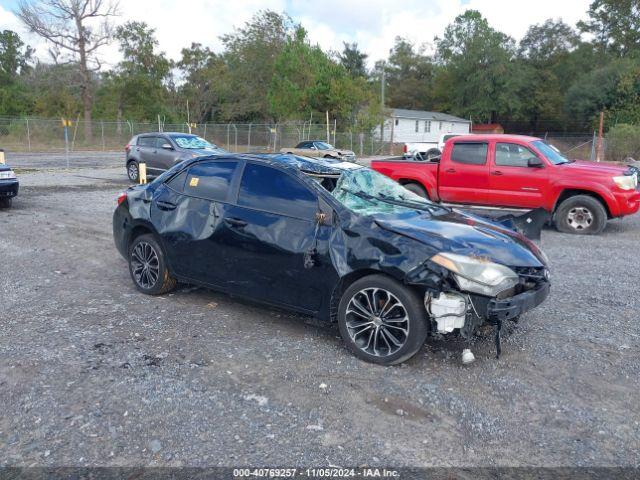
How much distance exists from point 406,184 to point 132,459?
29.7 ft

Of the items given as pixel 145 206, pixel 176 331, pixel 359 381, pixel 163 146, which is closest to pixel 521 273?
pixel 359 381

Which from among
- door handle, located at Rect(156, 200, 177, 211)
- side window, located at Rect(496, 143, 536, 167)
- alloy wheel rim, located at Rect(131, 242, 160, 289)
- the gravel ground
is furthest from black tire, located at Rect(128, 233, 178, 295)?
side window, located at Rect(496, 143, 536, 167)

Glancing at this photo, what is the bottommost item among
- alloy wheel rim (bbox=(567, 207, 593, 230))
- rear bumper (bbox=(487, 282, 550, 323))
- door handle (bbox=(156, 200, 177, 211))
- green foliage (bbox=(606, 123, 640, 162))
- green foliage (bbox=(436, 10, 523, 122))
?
rear bumper (bbox=(487, 282, 550, 323))

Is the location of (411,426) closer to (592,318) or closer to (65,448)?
(65,448)

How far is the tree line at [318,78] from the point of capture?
4475cm

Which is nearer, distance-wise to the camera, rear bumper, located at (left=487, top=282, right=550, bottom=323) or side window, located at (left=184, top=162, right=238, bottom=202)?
rear bumper, located at (left=487, top=282, right=550, bottom=323)

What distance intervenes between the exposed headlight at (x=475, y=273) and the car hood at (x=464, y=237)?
0.23ft

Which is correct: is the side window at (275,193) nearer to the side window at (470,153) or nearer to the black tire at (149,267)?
the black tire at (149,267)

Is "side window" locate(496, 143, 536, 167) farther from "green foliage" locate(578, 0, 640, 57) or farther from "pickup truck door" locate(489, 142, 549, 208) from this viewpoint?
"green foliage" locate(578, 0, 640, 57)

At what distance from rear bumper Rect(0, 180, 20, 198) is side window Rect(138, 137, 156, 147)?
6610 millimetres

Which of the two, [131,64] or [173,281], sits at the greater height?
[131,64]

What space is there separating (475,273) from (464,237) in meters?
0.45

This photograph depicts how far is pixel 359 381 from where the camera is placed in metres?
3.98

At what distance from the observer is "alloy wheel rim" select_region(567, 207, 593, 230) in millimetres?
9773
